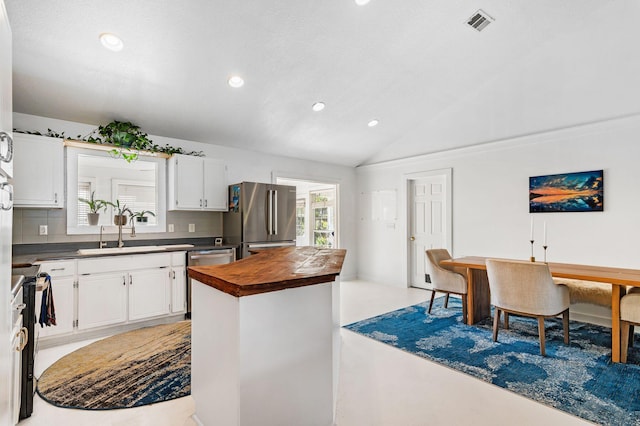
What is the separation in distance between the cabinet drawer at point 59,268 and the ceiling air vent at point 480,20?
451 centimetres

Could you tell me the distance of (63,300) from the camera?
3135 millimetres

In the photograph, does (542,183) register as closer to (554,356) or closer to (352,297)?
(554,356)

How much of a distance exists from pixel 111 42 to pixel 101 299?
2452mm

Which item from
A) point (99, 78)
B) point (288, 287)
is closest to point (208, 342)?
point (288, 287)

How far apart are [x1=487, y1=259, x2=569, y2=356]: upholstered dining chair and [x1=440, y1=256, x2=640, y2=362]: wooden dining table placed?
249mm

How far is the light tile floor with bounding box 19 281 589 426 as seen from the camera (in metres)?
2.01

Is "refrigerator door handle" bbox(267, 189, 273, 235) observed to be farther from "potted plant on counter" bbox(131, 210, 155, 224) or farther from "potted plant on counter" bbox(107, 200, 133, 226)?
"potted plant on counter" bbox(107, 200, 133, 226)

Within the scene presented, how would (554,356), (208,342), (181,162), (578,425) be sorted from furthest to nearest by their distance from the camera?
(181,162), (554,356), (578,425), (208,342)

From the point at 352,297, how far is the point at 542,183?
307 cm

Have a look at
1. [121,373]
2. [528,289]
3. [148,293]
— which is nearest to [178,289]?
[148,293]

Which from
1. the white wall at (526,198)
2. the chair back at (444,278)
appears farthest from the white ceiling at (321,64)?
the chair back at (444,278)

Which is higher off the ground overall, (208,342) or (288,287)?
(288,287)

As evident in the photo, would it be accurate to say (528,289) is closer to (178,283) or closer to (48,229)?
(178,283)

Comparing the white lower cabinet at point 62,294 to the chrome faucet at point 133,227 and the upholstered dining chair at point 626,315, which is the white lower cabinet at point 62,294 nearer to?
the chrome faucet at point 133,227
